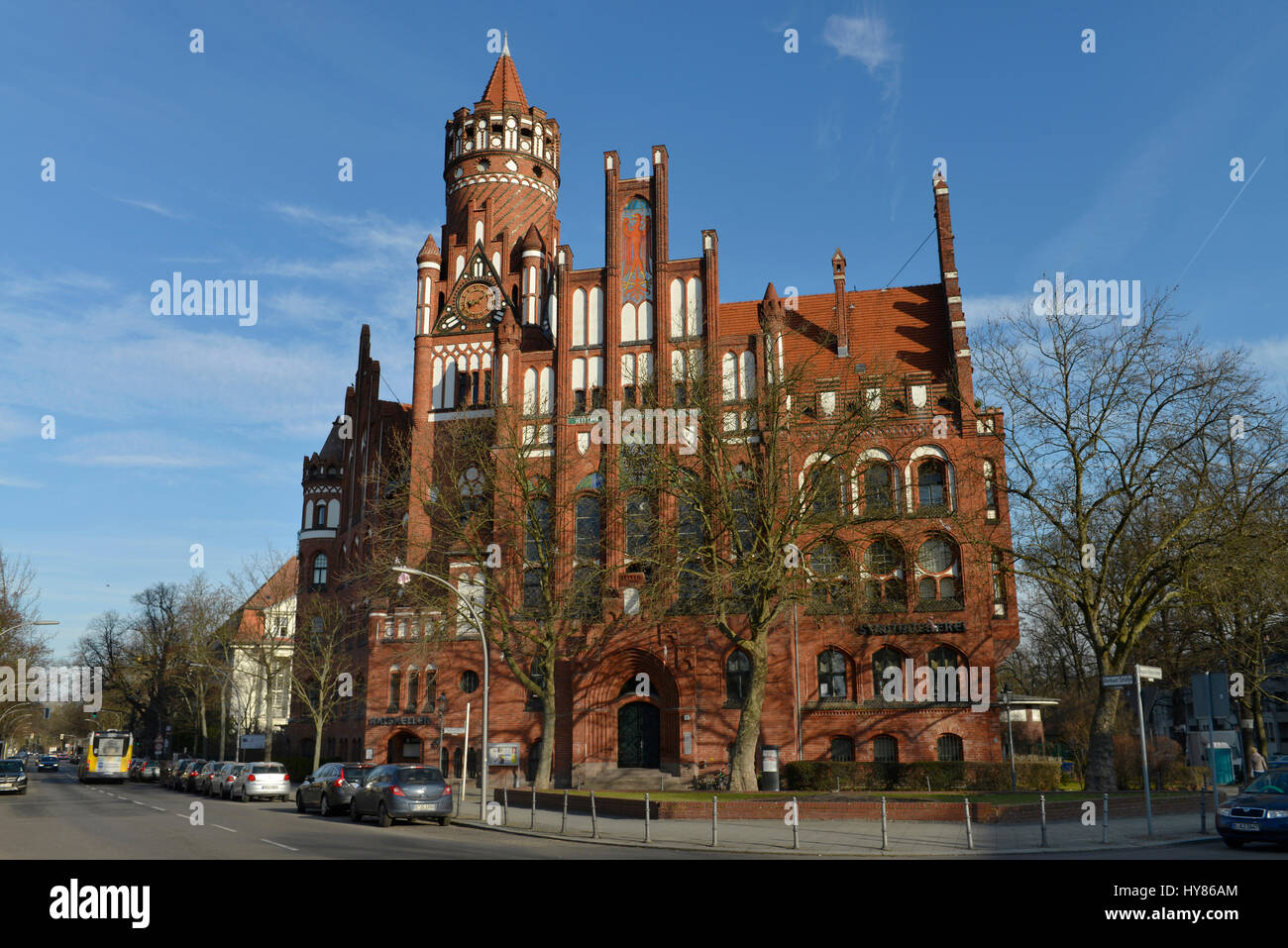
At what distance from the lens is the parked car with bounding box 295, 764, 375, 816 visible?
89.1 ft

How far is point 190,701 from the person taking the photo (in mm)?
72812

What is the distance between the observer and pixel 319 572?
5925 cm

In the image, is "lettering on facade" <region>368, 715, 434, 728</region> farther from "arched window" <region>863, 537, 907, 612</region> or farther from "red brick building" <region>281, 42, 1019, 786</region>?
"arched window" <region>863, 537, 907, 612</region>

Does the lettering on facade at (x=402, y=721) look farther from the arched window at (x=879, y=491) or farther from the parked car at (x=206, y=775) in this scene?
the arched window at (x=879, y=491)

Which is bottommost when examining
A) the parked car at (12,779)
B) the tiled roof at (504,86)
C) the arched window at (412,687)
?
the parked car at (12,779)

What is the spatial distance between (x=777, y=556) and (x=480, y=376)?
64.2ft

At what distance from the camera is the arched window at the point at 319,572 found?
5878 cm

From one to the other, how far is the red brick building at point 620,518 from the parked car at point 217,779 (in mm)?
5818

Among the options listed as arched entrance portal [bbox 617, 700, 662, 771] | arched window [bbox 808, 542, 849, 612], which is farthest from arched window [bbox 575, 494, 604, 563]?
arched window [bbox 808, 542, 849, 612]

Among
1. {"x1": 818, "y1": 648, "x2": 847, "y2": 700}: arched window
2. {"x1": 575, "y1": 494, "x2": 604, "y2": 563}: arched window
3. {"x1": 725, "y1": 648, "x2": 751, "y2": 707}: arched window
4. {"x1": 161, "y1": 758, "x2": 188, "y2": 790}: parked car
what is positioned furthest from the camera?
{"x1": 161, "y1": 758, "x2": 188, "y2": 790}: parked car

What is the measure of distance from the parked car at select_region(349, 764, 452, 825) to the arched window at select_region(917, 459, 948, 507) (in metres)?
21.4

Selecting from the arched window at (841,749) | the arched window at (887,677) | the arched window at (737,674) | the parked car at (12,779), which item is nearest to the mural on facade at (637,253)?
the arched window at (737,674)

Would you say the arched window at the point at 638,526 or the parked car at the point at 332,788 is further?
the arched window at the point at 638,526
